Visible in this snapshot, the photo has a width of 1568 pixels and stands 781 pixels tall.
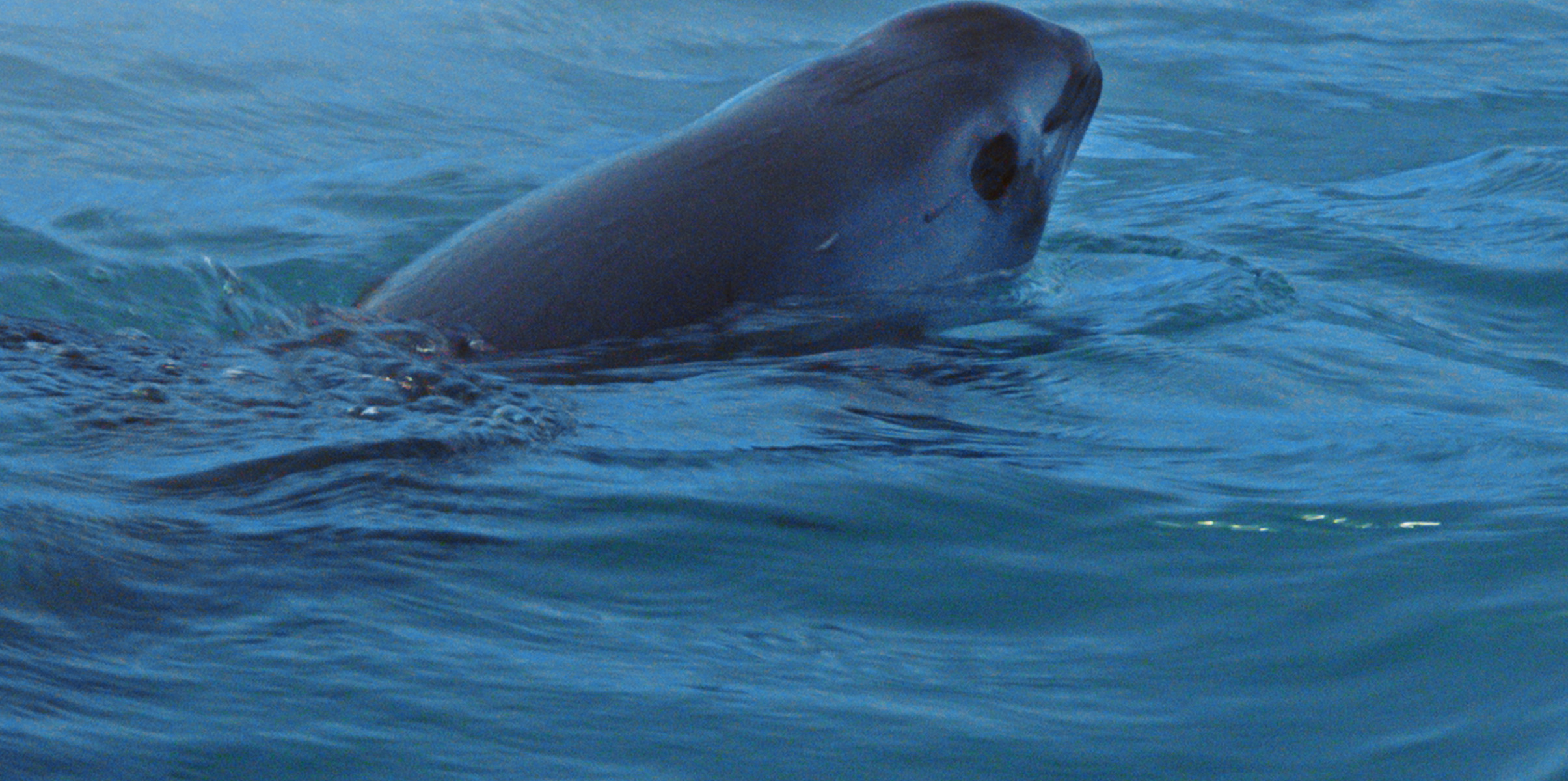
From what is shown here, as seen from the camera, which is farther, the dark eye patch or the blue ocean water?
the dark eye patch

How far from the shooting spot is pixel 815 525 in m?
3.60

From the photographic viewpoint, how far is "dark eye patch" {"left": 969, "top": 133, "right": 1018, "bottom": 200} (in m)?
5.27

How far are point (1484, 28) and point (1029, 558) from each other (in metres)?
9.58

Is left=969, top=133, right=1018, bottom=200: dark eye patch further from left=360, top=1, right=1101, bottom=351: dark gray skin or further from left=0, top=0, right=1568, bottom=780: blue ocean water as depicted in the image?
left=0, top=0, right=1568, bottom=780: blue ocean water

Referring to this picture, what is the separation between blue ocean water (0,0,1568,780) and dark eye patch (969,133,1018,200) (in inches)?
11.1

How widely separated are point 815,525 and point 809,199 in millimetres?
1419

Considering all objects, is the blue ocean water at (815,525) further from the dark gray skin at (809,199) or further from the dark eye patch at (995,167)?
the dark eye patch at (995,167)

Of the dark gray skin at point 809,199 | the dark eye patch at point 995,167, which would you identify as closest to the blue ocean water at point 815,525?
the dark gray skin at point 809,199

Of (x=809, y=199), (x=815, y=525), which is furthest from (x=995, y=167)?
(x=815, y=525)

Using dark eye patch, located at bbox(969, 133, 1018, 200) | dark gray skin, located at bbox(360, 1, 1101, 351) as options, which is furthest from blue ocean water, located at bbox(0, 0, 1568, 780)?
dark eye patch, located at bbox(969, 133, 1018, 200)

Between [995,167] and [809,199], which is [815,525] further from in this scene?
[995,167]

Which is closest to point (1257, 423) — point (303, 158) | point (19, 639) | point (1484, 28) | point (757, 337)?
point (757, 337)

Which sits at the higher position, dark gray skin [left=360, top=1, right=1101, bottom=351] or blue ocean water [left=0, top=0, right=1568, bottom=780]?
dark gray skin [left=360, top=1, right=1101, bottom=351]

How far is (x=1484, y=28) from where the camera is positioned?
11930 mm
